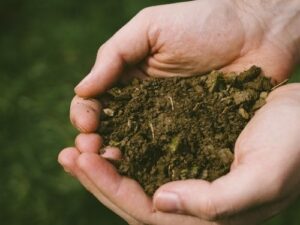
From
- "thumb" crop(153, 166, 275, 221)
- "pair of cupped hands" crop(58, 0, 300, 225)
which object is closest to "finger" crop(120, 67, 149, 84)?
"pair of cupped hands" crop(58, 0, 300, 225)

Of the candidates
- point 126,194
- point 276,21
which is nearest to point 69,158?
point 126,194

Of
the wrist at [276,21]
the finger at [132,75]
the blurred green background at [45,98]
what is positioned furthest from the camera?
the blurred green background at [45,98]

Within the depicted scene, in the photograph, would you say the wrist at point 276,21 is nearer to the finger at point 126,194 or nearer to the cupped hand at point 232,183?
the cupped hand at point 232,183

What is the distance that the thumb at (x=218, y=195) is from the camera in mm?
1933

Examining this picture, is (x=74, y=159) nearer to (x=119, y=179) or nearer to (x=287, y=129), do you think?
(x=119, y=179)

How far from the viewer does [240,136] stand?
90.5 inches

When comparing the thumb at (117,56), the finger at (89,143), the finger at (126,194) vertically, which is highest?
the thumb at (117,56)

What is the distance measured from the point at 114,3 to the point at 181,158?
268 cm

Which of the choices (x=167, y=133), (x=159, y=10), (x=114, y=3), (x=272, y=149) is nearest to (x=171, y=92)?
(x=167, y=133)

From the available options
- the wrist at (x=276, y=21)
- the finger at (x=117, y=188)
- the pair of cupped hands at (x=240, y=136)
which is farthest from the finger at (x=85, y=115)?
the wrist at (x=276, y=21)

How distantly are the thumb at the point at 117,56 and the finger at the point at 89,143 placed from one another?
0.89ft

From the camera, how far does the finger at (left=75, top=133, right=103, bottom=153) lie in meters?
2.29

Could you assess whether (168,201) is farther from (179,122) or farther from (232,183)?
(179,122)

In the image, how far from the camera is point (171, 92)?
8.56ft
